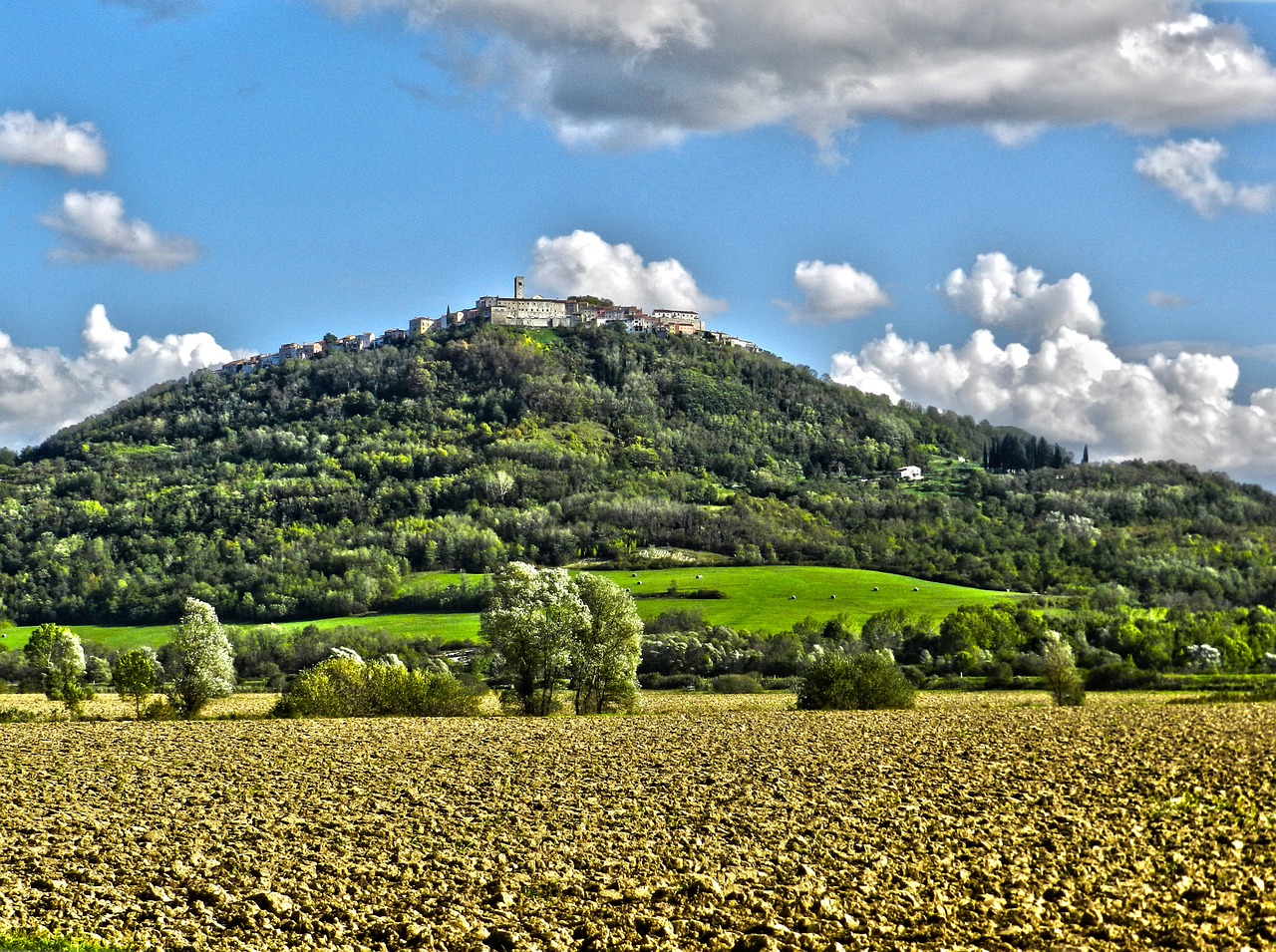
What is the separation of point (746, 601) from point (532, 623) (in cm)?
7149

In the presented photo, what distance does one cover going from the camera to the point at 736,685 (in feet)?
300

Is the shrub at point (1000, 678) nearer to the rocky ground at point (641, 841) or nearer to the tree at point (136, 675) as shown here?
the rocky ground at point (641, 841)

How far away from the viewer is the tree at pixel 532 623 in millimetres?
64625

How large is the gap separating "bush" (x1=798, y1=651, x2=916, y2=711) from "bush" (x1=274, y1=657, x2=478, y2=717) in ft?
60.7

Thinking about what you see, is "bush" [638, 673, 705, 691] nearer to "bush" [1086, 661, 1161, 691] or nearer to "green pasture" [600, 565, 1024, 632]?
"green pasture" [600, 565, 1024, 632]

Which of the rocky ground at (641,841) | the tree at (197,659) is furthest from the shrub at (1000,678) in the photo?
the tree at (197,659)

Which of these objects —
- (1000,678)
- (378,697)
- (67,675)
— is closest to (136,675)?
(67,675)

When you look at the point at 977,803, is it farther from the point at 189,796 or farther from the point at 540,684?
the point at 540,684

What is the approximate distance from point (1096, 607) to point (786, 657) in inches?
1877

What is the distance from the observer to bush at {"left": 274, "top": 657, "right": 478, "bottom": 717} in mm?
65688

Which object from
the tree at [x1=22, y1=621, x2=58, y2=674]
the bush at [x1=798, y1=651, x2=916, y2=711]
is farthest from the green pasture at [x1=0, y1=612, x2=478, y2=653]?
the bush at [x1=798, y1=651, x2=916, y2=711]

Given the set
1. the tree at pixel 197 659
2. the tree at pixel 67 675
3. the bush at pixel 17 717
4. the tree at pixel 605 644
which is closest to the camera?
the bush at pixel 17 717

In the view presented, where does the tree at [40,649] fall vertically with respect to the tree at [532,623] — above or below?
below

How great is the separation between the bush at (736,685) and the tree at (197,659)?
37392 millimetres
